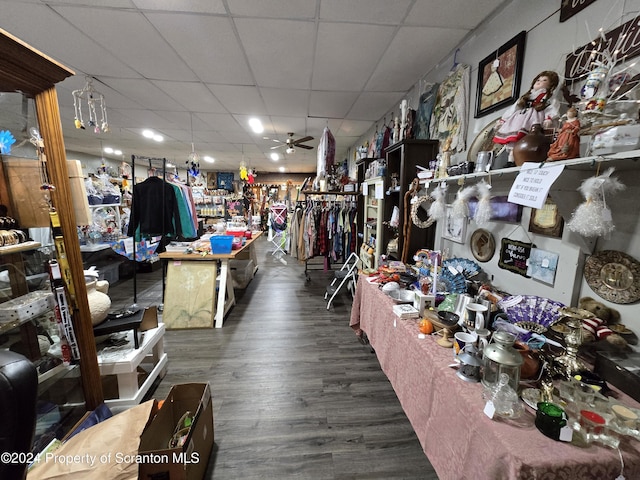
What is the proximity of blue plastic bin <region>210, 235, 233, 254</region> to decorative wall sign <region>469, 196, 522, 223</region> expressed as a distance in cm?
264

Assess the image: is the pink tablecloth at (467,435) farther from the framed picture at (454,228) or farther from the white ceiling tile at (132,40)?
the white ceiling tile at (132,40)

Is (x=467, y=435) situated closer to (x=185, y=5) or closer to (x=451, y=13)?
(x=451, y=13)

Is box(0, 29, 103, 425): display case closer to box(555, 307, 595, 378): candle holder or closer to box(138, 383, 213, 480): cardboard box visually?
box(138, 383, 213, 480): cardboard box

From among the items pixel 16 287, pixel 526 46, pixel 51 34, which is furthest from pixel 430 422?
pixel 51 34

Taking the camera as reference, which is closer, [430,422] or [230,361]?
[430,422]

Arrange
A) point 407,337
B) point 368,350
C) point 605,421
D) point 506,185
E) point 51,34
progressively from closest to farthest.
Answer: point 605,421
point 407,337
point 506,185
point 51,34
point 368,350

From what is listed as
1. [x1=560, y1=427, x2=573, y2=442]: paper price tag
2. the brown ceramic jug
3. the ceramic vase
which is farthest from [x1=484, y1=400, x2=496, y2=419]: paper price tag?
the ceramic vase

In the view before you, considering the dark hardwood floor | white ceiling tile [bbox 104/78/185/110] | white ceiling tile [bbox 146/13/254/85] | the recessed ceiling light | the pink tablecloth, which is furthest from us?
the recessed ceiling light

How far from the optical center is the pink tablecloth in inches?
26.4

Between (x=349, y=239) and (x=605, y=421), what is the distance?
3372mm

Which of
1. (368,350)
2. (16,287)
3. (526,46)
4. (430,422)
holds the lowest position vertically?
(368,350)

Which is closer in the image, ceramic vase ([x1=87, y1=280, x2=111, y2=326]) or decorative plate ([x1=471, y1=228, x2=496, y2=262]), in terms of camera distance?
ceramic vase ([x1=87, y1=280, x2=111, y2=326])

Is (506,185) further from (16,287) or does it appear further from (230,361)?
(16,287)

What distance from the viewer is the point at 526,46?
1411 millimetres
